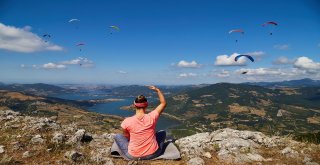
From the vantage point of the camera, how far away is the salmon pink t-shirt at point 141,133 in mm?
10109

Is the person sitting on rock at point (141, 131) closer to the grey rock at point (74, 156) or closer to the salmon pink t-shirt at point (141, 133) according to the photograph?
the salmon pink t-shirt at point (141, 133)

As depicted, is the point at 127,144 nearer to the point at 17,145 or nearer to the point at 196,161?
the point at 196,161

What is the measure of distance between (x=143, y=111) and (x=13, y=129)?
8.41m

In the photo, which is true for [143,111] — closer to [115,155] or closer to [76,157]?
[115,155]

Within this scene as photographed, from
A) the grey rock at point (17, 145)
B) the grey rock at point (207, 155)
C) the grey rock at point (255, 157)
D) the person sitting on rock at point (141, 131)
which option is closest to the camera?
the person sitting on rock at point (141, 131)

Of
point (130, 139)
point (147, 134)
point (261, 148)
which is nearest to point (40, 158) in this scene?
point (130, 139)

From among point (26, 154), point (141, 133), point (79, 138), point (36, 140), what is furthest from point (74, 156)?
point (36, 140)

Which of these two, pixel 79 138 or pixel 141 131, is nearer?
pixel 141 131

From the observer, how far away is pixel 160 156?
10.8 meters

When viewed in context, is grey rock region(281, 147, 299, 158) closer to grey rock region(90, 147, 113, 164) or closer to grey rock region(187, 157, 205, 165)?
grey rock region(187, 157, 205, 165)

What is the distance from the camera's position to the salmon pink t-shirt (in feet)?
33.2

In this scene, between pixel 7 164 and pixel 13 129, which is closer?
pixel 7 164

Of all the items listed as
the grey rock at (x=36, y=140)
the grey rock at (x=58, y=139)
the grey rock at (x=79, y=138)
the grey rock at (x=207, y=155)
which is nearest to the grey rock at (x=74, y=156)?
the grey rock at (x=58, y=139)

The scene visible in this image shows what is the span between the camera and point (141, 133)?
10188mm
